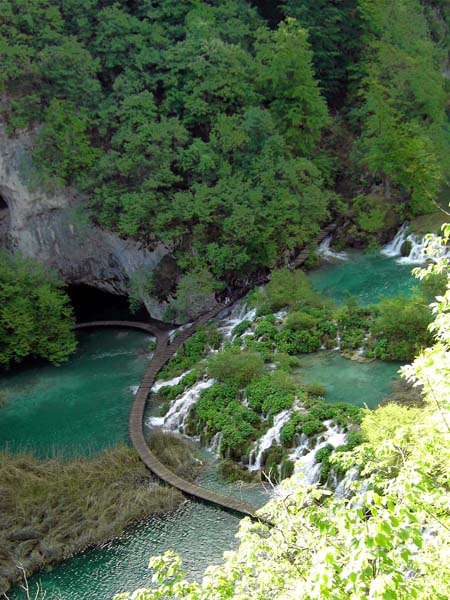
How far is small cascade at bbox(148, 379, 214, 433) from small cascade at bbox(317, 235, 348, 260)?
10.1m

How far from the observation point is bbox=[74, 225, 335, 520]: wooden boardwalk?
17109 mm

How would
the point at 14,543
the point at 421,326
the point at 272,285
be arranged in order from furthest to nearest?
1. the point at 272,285
2. the point at 421,326
3. the point at 14,543

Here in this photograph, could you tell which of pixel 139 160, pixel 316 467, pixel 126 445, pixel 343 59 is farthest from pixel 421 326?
pixel 343 59

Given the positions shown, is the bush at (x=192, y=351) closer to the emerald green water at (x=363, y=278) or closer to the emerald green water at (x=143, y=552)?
the emerald green water at (x=363, y=278)

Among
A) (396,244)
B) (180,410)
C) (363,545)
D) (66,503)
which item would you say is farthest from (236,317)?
(363,545)

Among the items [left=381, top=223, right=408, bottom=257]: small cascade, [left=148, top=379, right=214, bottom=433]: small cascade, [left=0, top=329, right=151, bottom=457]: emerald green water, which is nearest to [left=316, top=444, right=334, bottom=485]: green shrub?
[left=148, top=379, right=214, bottom=433]: small cascade

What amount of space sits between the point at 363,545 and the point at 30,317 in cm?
2111

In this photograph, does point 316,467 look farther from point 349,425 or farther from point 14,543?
point 14,543

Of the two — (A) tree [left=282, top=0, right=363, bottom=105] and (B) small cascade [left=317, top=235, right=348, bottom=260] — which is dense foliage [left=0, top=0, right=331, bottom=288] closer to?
(B) small cascade [left=317, top=235, right=348, bottom=260]

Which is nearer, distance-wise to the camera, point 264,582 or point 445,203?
point 264,582

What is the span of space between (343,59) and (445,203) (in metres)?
9.14

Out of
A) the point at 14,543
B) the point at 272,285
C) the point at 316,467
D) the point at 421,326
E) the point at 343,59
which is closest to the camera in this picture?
the point at 14,543

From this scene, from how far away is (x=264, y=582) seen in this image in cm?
726

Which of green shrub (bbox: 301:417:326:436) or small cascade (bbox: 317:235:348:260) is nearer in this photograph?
green shrub (bbox: 301:417:326:436)
